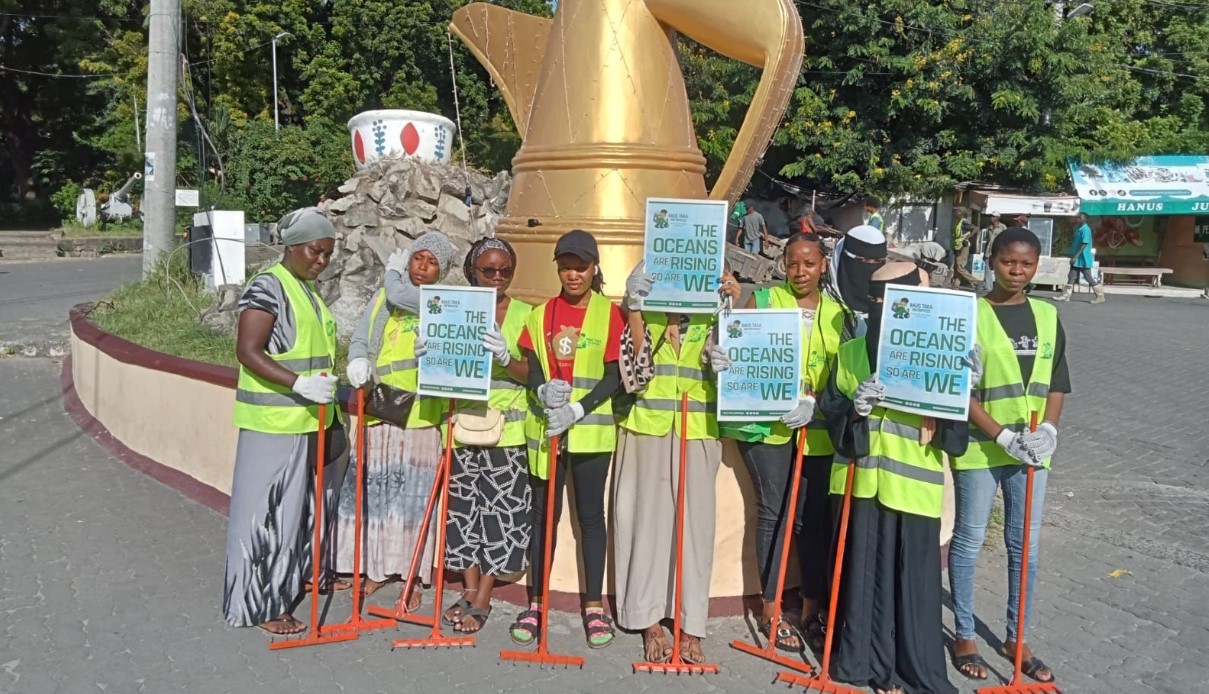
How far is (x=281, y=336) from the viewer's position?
362cm

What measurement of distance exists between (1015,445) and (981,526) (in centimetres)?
46

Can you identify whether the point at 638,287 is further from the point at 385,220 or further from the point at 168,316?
the point at 168,316

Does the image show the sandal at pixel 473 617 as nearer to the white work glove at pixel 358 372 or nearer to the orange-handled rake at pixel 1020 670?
the white work glove at pixel 358 372

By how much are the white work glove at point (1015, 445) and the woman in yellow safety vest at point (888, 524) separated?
171 mm

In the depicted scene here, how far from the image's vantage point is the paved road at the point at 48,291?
10.8 m

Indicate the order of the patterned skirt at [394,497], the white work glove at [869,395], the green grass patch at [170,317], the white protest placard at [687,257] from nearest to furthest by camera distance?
the white work glove at [869,395] → the white protest placard at [687,257] → the patterned skirt at [394,497] → the green grass patch at [170,317]

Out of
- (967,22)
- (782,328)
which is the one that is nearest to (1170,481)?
(782,328)

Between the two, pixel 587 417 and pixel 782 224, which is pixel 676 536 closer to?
pixel 587 417

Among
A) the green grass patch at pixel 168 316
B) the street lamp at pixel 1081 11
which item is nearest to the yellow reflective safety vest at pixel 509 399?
the green grass patch at pixel 168 316

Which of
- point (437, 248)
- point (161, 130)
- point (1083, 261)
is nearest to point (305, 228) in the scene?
point (437, 248)

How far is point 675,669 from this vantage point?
138 inches

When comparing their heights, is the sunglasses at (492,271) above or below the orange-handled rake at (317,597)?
above

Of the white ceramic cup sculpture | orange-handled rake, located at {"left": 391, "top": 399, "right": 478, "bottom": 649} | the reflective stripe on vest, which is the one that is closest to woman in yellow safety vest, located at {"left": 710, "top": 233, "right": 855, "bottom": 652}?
the reflective stripe on vest

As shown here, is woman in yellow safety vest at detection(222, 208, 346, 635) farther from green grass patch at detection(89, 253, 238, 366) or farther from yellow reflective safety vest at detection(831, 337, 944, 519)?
green grass patch at detection(89, 253, 238, 366)
